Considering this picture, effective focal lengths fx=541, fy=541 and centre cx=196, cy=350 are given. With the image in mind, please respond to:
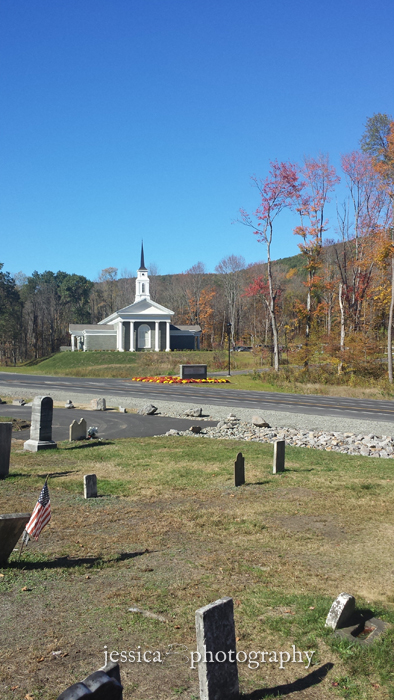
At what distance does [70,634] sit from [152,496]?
17.2ft

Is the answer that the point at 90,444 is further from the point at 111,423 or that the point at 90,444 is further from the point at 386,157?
the point at 386,157

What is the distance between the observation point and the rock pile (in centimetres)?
1545

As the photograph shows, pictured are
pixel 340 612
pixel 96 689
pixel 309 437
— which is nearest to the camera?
pixel 96 689

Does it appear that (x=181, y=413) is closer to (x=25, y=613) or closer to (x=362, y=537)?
(x=362, y=537)

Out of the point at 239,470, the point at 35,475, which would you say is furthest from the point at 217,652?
the point at 35,475

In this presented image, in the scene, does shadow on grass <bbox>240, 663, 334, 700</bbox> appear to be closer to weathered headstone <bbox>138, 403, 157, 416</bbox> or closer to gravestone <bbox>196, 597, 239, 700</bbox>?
gravestone <bbox>196, 597, 239, 700</bbox>

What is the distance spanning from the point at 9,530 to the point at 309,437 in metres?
12.2

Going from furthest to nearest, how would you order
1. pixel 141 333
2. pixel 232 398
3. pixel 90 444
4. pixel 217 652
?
pixel 141 333, pixel 232 398, pixel 90 444, pixel 217 652

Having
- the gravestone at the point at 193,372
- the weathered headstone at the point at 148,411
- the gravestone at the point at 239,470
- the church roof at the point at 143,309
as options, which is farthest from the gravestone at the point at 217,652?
the church roof at the point at 143,309

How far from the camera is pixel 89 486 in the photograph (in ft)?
33.2

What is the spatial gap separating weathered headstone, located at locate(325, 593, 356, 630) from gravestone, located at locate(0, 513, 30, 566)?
3710mm

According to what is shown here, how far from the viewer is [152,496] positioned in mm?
10289

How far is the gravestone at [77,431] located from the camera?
17.0 m

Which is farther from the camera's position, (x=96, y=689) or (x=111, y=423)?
(x=111, y=423)
